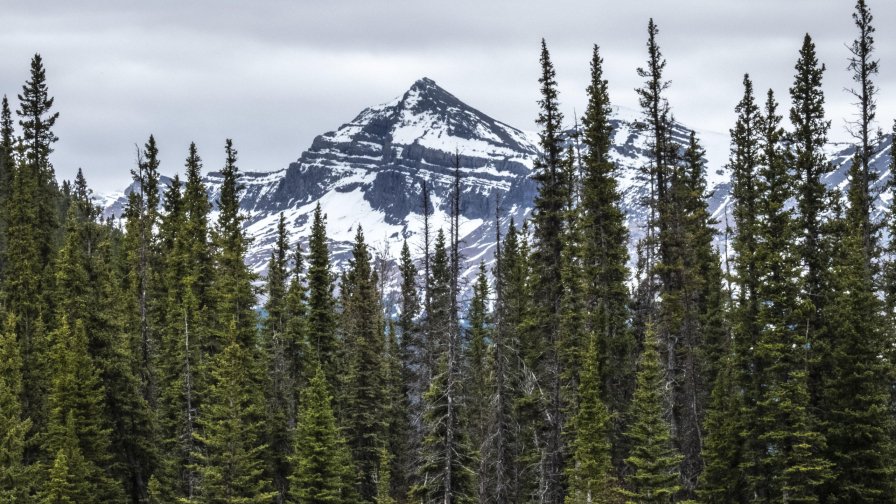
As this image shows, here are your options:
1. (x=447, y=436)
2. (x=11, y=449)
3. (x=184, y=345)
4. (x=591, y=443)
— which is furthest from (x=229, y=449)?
(x=591, y=443)

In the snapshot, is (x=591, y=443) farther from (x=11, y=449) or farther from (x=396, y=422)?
(x=396, y=422)

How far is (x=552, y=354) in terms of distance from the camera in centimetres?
3572

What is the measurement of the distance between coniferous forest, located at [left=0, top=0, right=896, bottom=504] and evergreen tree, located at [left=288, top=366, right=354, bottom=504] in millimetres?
150

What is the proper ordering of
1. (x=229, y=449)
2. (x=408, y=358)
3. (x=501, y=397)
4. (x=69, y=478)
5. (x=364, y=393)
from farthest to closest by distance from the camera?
(x=408, y=358), (x=364, y=393), (x=229, y=449), (x=69, y=478), (x=501, y=397)

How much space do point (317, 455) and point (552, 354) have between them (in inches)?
554

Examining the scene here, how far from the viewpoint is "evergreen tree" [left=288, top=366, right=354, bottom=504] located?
4050 cm

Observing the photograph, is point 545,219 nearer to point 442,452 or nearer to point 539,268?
point 539,268

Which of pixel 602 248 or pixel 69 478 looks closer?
pixel 602 248

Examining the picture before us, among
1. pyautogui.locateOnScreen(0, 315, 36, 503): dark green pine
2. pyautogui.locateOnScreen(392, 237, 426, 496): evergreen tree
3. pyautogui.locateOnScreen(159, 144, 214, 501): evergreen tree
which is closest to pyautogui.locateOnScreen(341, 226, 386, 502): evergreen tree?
pyautogui.locateOnScreen(392, 237, 426, 496): evergreen tree

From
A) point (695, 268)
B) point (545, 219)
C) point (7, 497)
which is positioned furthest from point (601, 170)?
point (7, 497)

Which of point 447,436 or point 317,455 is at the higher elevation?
point 447,436

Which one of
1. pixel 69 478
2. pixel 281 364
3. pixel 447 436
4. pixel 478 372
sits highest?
pixel 281 364

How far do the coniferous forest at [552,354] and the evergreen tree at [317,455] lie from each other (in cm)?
15

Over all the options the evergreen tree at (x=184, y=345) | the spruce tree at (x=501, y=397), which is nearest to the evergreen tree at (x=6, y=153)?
the evergreen tree at (x=184, y=345)
